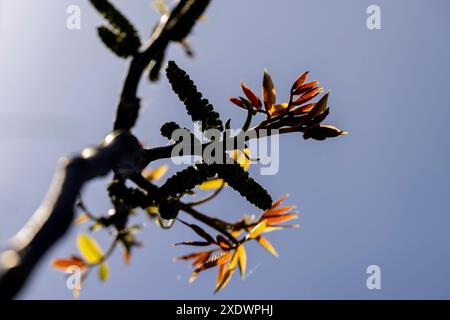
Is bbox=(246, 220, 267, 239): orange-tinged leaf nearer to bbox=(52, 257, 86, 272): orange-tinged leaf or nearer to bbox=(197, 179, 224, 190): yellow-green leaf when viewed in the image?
bbox=(197, 179, 224, 190): yellow-green leaf

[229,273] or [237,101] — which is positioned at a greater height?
[237,101]

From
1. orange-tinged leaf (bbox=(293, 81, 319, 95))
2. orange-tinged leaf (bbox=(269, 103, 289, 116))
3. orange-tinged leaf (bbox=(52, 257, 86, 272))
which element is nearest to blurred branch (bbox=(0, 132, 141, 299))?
orange-tinged leaf (bbox=(269, 103, 289, 116))

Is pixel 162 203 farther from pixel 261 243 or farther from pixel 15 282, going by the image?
pixel 15 282

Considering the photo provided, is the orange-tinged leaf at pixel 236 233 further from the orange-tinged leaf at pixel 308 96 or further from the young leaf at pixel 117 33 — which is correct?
the young leaf at pixel 117 33

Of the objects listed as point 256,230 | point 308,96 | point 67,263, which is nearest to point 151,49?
point 308,96

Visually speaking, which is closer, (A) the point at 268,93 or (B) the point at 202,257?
(A) the point at 268,93

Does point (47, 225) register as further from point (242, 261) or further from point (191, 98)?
point (242, 261)
